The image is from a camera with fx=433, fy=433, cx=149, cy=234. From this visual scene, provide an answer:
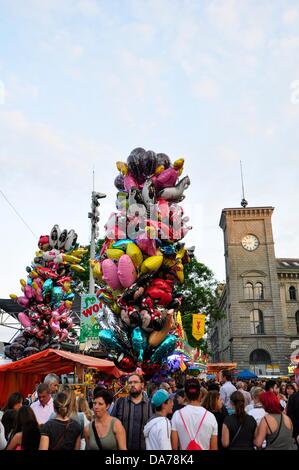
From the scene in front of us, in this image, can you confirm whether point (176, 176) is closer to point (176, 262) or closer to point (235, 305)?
point (176, 262)

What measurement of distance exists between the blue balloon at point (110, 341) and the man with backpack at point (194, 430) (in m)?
5.80

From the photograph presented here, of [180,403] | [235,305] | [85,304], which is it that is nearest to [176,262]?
[85,304]

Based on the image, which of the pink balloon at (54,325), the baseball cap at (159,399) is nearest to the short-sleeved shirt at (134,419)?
the baseball cap at (159,399)

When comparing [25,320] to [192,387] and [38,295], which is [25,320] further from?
[192,387]

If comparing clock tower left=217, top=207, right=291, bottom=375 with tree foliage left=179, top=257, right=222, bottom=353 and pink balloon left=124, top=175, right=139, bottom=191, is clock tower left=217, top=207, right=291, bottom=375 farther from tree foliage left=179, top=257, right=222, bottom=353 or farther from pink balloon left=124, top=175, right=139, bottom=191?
pink balloon left=124, top=175, right=139, bottom=191

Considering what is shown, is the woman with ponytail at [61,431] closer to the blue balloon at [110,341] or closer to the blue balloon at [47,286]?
the blue balloon at [110,341]

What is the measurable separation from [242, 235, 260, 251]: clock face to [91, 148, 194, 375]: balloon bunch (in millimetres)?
41021

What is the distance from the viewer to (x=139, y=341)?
9.38 metres

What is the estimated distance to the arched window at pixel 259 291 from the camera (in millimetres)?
49362

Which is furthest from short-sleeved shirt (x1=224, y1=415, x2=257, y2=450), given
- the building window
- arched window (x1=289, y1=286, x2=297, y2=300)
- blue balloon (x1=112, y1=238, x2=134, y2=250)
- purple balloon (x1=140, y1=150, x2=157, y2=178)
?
arched window (x1=289, y1=286, x2=297, y2=300)

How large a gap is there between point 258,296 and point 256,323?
10.0 ft

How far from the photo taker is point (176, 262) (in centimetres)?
1038

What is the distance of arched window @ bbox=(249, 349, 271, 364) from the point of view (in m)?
47.2
